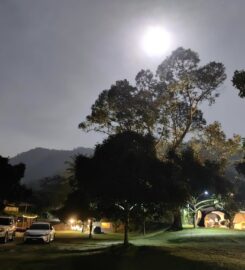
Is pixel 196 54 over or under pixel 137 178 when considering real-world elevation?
over

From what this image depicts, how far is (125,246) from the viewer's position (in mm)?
27844

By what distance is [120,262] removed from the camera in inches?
849

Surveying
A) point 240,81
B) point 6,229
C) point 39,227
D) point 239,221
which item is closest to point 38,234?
point 39,227

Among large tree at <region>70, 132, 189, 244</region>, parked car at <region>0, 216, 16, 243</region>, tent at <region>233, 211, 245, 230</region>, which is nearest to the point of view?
large tree at <region>70, 132, 189, 244</region>

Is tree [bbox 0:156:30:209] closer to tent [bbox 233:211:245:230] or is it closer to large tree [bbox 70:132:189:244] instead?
large tree [bbox 70:132:189:244]

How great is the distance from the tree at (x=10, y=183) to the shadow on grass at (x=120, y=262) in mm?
23746

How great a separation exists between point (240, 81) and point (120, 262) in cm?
1134

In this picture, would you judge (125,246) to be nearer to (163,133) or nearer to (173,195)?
(173,195)

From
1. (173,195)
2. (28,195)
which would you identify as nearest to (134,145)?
(173,195)

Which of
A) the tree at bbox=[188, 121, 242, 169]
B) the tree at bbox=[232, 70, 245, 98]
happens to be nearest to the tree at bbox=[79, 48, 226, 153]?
the tree at bbox=[188, 121, 242, 169]

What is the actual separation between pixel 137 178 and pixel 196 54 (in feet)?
70.9

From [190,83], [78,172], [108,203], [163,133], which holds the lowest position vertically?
[108,203]

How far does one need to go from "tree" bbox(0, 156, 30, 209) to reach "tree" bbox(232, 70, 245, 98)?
3605cm

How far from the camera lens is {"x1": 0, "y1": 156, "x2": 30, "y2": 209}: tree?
1828 inches
